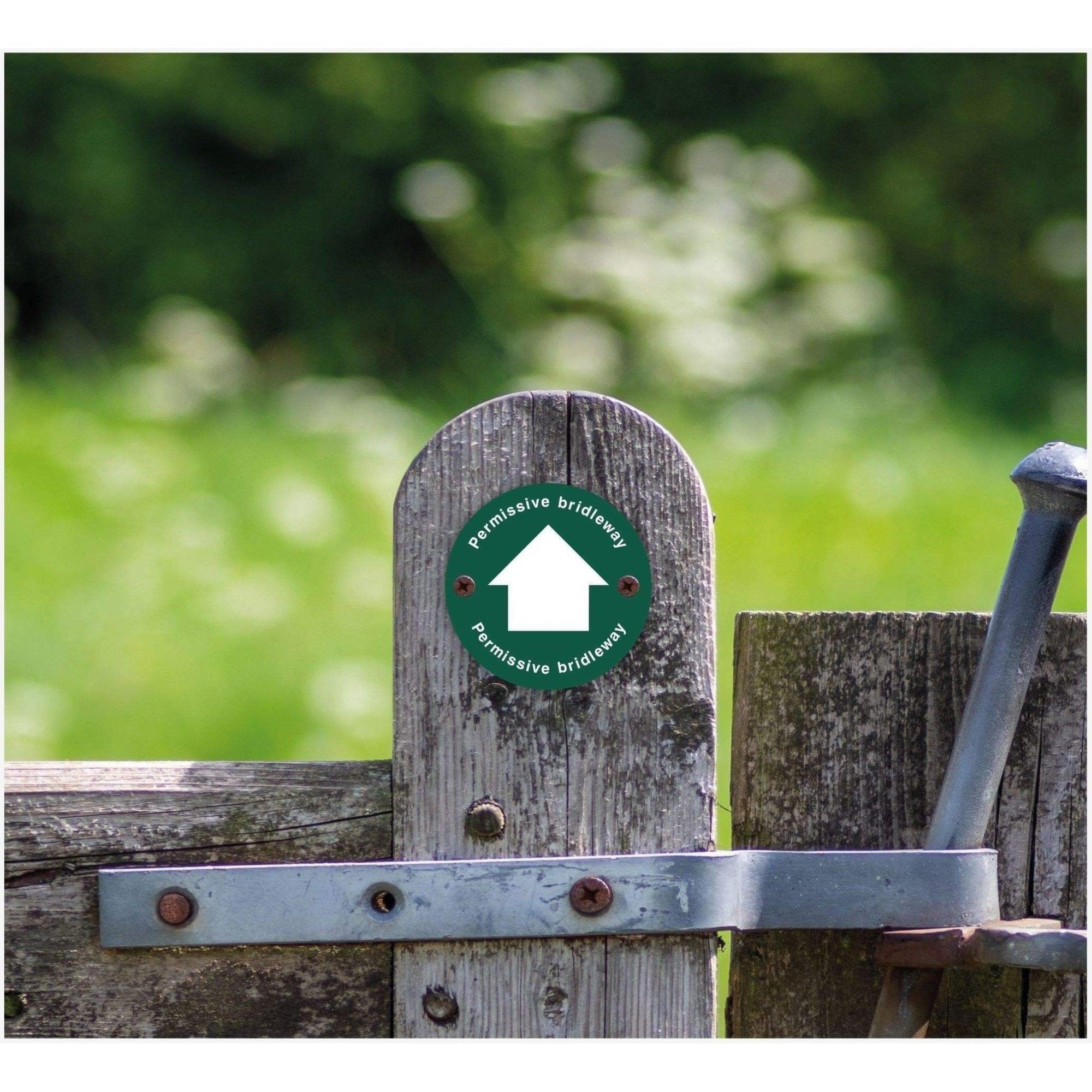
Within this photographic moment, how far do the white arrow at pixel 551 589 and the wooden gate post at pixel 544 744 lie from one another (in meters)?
0.06

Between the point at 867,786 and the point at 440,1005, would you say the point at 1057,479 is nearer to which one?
the point at 867,786

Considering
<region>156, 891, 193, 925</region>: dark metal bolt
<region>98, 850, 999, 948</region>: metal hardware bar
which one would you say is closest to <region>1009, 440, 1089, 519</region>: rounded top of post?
<region>98, 850, 999, 948</region>: metal hardware bar

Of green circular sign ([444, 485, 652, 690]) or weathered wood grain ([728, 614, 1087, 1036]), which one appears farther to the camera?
weathered wood grain ([728, 614, 1087, 1036])

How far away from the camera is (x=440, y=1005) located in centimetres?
108

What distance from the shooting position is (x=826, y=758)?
119 cm

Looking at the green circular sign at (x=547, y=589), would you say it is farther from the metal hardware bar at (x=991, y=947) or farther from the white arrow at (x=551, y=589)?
the metal hardware bar at (x=991, y=947)

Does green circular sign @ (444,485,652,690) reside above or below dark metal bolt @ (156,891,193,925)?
above

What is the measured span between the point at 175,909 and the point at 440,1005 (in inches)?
10.1

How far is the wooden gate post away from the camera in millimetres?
1075

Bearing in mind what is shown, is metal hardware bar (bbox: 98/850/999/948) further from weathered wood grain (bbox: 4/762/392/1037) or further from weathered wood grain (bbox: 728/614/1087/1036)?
weathered wood grain (bbox: 728/614/1087/1036)

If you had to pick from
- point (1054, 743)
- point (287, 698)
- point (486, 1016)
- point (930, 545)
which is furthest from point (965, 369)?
point (486, 1016)

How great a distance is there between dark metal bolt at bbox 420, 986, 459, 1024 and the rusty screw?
0.14 meters

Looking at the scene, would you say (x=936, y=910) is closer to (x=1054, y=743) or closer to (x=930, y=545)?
(x=1054, y=743)

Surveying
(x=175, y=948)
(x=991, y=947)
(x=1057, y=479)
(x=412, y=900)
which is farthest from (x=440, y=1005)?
(x=1057, y=479)
